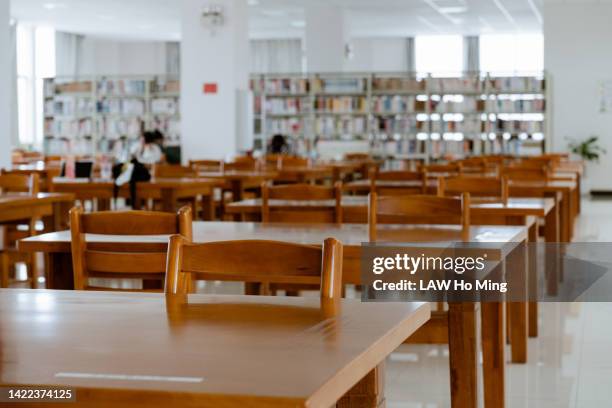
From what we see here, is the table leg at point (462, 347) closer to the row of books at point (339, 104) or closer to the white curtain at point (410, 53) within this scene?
the row of books at point (339, 104)

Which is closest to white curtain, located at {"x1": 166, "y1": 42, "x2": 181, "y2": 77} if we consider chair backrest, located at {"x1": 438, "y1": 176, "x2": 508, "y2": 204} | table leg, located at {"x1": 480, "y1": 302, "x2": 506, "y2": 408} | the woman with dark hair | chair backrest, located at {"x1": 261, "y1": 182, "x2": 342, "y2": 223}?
the woman with dark hair

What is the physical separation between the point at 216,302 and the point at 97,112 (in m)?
13.8

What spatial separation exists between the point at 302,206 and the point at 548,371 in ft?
4.17

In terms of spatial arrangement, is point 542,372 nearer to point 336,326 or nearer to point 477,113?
point 336,326

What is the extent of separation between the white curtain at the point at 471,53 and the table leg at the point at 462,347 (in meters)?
18.5

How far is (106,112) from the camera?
49.5 ft

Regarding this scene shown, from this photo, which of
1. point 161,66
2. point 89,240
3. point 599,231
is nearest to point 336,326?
point 89,240

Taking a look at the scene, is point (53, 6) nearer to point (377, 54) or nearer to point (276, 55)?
point (276, 55)


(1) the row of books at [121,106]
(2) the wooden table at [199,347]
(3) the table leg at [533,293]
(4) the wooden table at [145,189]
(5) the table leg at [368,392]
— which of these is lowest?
(3) the table leg at [533,293]

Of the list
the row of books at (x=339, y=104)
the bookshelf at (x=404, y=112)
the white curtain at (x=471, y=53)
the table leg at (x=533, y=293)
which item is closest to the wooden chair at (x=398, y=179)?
the table leg at (x=533, y=293)

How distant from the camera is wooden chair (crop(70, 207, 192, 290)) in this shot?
2.81m

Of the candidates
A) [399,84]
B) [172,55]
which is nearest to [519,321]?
[399,84]

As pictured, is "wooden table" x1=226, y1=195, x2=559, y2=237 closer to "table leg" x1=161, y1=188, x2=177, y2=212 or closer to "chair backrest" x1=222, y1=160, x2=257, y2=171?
"table leg" x1=161, y1=188, x2=177, y2=212

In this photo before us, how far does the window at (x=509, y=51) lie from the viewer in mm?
21016
